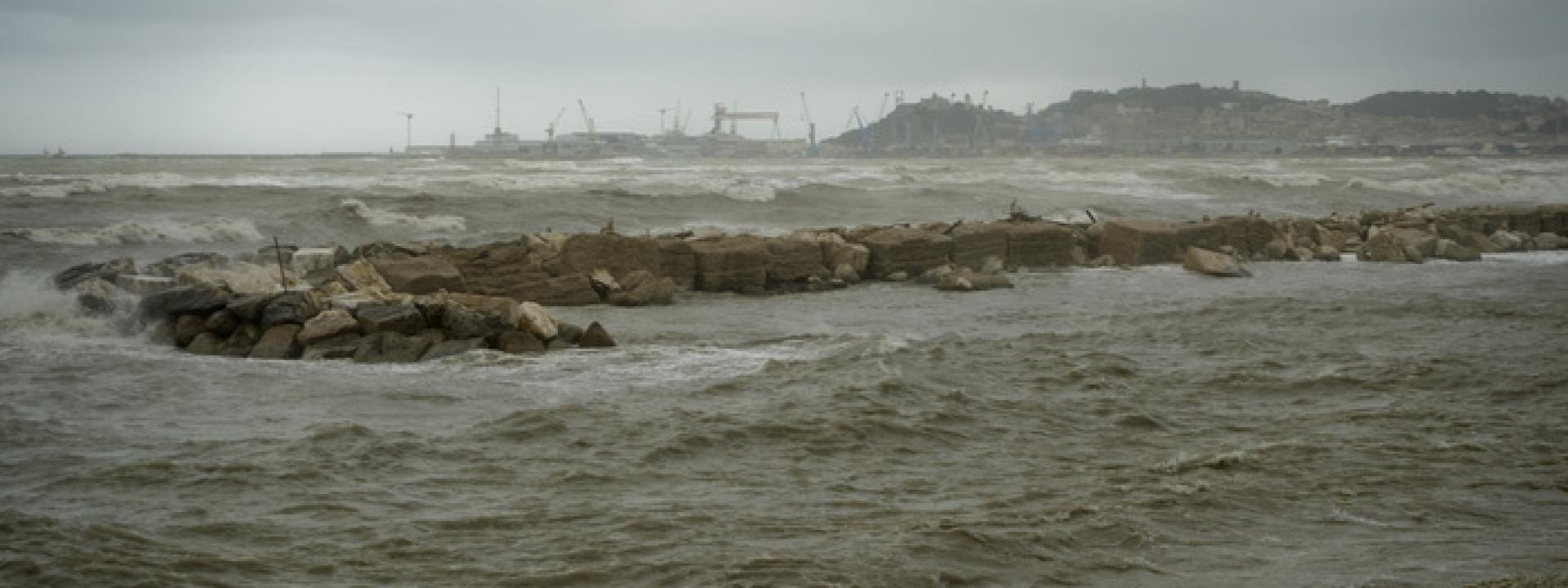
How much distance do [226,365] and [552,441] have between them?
3785 mm

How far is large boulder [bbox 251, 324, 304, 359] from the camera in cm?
991

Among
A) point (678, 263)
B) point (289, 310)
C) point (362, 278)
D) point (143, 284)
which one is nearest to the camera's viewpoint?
point (289, 310)

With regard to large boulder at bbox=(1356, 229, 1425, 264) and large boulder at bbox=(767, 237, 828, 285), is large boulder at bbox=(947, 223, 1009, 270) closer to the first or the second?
large boulder at bbox=(767, 237, 828, 285)

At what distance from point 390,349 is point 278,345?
0.96m

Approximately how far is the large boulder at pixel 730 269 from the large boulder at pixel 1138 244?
19.3 feet

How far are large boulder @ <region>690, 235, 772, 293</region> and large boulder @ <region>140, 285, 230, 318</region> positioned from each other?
548cm

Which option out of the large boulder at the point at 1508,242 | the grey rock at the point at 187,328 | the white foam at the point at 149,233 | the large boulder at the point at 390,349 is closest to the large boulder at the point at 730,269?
the large boulder at the point at 390,349

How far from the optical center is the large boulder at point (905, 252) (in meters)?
16.2

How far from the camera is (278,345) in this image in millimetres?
9992

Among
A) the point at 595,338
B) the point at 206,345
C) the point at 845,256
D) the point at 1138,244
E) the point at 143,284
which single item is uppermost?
the point at 1138,244

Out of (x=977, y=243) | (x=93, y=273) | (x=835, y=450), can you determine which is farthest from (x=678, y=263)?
(x=835, y=450)

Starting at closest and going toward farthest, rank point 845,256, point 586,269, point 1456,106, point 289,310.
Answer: point 289,310
point 586,269
point 845,256
point 1456,106

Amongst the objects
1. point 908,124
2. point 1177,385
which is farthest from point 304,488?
point 908,124

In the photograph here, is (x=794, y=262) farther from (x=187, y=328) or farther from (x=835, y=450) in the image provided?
(x=835, y=450)
